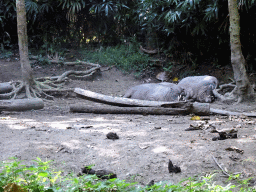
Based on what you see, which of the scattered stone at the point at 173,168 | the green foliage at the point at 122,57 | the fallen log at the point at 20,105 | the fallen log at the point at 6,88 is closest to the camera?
the scattered stone at the point at 173,168

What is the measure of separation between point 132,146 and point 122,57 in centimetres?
713

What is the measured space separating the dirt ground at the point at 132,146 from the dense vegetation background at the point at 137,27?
4.62 meters

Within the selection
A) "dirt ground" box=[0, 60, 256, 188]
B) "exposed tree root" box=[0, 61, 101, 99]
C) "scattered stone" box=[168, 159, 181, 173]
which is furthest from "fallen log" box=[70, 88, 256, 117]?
"scattered stone" box=[168, 159, 181, 173]

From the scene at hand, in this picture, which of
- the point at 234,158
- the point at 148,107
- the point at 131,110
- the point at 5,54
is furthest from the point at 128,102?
the point at 5,54

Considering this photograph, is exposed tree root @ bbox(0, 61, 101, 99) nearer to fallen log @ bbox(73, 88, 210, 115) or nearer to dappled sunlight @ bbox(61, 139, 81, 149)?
fallen log @ bbox(73, 88, 210, 115)

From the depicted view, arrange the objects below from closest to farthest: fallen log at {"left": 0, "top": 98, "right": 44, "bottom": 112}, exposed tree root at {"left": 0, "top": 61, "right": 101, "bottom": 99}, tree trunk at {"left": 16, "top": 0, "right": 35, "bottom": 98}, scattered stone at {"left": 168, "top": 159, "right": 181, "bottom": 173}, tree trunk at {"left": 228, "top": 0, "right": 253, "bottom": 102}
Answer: scattered stone at {"left": 168, "top": 159, "right": 181, "bottom": 173}
fallen log at {"left": 0, "top": 98, "right": 44, "bottom": 112}
tree trunk at {"left": 228, "top": 0, "right": 253, "bottom": 102}
tree trunk at {"left": 16, "top": 0, "right": 35, "bottom": 98}
exposed tree root at {"left": 0, "top": 61, "right": 101, "bottom": 99}

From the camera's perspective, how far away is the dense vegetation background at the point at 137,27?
25.3 ft

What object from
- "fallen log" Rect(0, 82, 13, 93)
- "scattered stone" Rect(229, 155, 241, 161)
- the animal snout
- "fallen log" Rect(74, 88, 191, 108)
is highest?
"fallen log" Rect(0, 82, 13, 93)

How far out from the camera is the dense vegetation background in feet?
25.3

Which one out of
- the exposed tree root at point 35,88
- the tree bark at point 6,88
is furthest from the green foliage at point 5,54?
the tree bark at point 6,88

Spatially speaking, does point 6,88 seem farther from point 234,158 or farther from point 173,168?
point 234,158

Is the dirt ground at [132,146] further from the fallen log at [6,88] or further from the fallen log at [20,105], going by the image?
the fallen log at [6,88]

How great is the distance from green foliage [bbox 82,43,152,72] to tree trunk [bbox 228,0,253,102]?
3.95m

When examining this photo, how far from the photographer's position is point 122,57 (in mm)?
9484
